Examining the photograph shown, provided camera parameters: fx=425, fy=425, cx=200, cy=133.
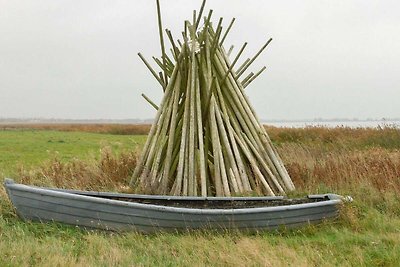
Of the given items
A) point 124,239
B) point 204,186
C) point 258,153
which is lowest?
point 124,239

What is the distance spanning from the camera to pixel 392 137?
47.6ft

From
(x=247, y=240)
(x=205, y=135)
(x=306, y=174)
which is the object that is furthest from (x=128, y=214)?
(x=306, y=174)

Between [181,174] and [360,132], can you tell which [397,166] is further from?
[360,132]

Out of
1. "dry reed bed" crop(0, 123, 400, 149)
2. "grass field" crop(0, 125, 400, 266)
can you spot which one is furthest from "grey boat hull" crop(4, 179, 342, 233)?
"dry reed bed" crop(0, 123, 400, 149)

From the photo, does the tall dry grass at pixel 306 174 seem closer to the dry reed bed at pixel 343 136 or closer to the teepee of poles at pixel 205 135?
the teepee of poles at pixel 205 135

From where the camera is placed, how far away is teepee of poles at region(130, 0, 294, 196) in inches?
271

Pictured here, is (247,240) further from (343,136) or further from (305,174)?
(343,136)

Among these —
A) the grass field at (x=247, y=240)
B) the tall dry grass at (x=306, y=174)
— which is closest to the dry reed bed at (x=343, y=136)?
the tall dry grass at (x=306, y=174)

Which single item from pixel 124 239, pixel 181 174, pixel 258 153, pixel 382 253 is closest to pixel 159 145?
pixel 181 174

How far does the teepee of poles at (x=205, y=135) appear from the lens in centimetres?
688

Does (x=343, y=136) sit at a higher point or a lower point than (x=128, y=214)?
higher

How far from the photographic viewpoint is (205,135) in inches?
288

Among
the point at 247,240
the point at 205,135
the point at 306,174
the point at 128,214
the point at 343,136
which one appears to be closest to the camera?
the point at 247,240

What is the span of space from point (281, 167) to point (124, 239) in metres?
3.31
